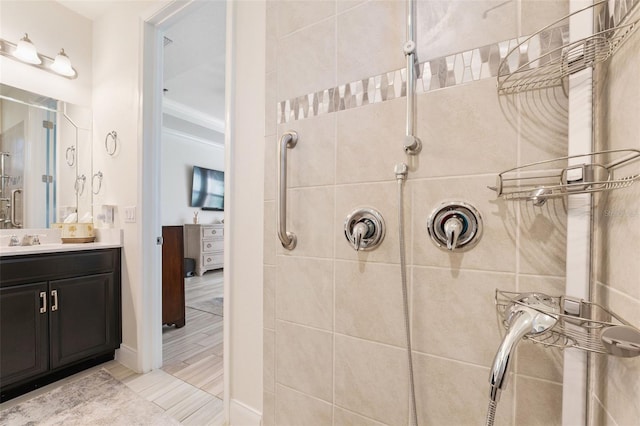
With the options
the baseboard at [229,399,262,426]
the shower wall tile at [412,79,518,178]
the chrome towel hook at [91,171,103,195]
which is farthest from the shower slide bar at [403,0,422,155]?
Result: the chrome towel hook at [91,171,103,195]

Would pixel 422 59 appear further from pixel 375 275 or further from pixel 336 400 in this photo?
pixel 336 400

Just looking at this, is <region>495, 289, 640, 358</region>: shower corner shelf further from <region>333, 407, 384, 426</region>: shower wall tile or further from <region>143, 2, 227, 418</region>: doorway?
<region>143, 2, 227, 418</region>: doorway

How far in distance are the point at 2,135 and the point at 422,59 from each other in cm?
277

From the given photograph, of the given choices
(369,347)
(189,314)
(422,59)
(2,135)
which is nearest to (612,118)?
(422,59)

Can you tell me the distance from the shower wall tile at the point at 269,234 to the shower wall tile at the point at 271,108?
0.33m

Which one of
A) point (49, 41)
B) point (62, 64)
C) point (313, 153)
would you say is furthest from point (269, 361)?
point (49, 41)

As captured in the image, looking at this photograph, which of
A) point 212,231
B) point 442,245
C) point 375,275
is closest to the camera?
point 442,245

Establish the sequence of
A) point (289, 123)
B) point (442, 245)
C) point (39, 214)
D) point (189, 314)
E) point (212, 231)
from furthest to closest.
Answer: point (212, 231) → point (189, 314) → point (39, 214) → point (289, 123) → point (442, 245)

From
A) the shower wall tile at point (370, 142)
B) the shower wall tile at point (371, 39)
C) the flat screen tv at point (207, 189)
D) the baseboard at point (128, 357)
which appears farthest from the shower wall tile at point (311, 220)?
the flat screen tv at point (207, 189)

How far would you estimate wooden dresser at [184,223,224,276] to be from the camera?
4922 mm

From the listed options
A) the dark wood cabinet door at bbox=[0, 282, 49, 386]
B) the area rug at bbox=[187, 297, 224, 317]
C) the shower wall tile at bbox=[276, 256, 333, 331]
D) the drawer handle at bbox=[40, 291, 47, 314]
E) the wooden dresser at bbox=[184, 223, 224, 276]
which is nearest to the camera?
the shower wall tile at bbox=[276, 256, 333, 331]

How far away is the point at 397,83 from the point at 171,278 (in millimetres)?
2527

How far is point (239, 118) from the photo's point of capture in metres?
1.36

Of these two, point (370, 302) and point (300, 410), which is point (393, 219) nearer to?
point (370, 302)
